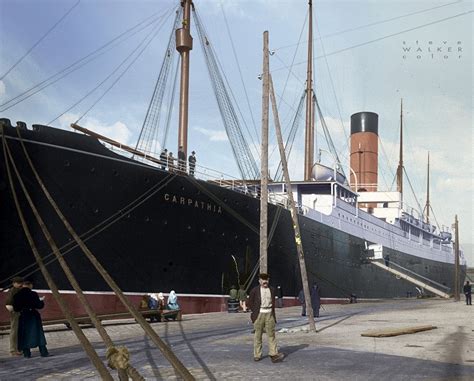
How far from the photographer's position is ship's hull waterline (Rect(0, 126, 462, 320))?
16000 millimetres

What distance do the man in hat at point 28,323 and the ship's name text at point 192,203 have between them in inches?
401

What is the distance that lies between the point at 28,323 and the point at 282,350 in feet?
15.5

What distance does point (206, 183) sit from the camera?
2175 cm

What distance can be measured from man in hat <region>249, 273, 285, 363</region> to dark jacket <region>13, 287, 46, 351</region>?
149 inches

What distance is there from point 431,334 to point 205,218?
10.1 metres

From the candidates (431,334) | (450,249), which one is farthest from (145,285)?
(450,249)

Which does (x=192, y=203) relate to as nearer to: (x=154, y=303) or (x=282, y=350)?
(x=154, y=303)

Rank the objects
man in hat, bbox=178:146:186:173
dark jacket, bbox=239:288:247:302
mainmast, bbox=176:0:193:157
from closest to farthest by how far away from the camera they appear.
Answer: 1. man in hat, bbox=178:146:186:173
2. dark jacket, bbox=239:288:247:302
3. mainmast, bbox=176:0:193:157

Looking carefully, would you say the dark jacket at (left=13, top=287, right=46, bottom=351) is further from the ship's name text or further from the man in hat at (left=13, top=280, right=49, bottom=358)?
the ship's name text

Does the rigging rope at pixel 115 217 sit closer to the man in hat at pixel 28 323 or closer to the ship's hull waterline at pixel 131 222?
the ship's hull waterline at pixel 131 222

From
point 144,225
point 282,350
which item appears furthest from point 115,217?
point 282,350

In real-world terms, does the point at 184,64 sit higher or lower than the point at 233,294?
higher

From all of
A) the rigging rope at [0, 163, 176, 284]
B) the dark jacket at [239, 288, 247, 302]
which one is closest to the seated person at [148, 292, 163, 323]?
the rigging rope at [0, 163, 176, 284]

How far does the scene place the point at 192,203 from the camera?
20766mm
